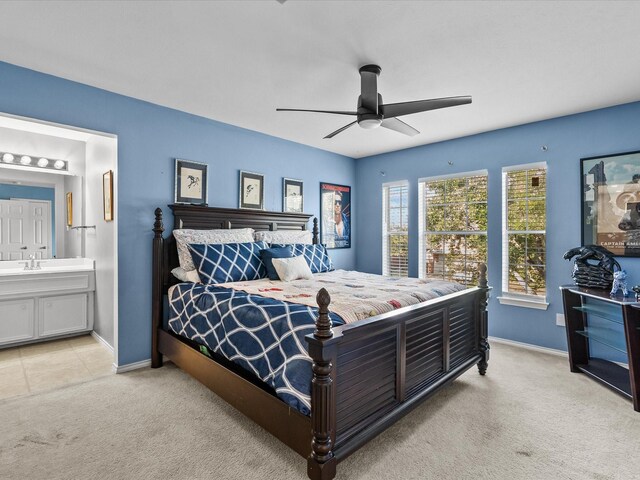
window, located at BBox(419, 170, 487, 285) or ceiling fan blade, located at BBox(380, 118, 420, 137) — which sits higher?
ceiling fan blade, located at BBox(380, 118, 420, 137)

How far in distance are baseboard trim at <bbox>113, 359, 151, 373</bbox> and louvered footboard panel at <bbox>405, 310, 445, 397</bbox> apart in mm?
2571

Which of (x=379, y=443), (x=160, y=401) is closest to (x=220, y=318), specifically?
(x=160, y=401)

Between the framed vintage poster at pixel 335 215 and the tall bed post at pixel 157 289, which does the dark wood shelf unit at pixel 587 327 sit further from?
the tall bed post at pixel 157 289

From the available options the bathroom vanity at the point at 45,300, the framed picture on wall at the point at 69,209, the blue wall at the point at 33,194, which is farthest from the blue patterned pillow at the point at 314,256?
the blue wall at the point at 33,194

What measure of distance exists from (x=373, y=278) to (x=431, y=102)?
1761 millimetres

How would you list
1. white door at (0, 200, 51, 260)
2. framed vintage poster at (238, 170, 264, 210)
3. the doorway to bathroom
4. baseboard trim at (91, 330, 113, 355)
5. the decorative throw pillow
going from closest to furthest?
the decorative throw pillow
the doorway to bathroom
baseboard trim at (91, 330, 113, 355)
white door at (0, 200, 51, 260)
framed vintage poster at (238, 170, 264, 210)

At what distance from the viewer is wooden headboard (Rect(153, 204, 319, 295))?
11.0 feet

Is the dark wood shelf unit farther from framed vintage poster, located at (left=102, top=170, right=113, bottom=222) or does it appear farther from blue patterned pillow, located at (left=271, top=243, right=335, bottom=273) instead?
framed vintage poster, located at (left=102, top=170, right=113, bottom=222)

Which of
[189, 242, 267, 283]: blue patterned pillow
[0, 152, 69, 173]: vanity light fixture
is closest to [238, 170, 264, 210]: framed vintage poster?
[189, 242, 267, 283]: blue patterned pillow

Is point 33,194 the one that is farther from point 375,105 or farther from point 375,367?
point 375,367

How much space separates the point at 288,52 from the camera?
96.3 inches

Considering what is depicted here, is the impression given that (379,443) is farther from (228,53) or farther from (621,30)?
(621,30)

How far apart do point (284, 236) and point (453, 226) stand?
2331 mm

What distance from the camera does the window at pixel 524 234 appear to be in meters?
3.92
